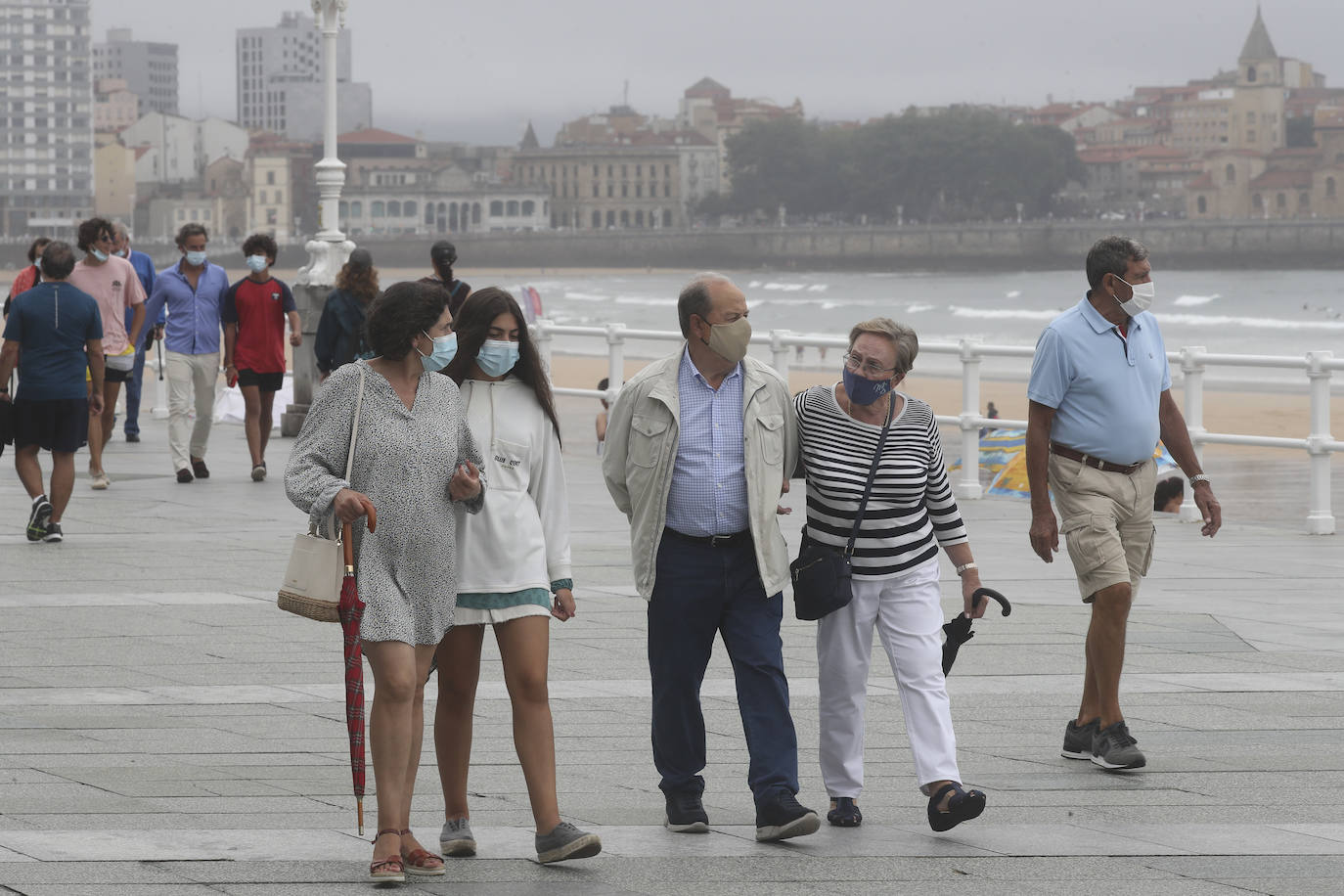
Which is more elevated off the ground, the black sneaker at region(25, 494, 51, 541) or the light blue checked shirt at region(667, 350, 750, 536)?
the light blue checked shirt at region(667, 350, 750, 536)

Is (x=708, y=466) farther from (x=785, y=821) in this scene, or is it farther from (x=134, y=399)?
(x=134, y=399)

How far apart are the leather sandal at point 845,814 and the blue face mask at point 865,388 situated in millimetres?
991

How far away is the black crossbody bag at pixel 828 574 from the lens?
486 centimetres

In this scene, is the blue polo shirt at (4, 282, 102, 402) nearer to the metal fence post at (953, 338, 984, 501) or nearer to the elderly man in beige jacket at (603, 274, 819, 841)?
the metal fence post at (953, 338, 984, 501)

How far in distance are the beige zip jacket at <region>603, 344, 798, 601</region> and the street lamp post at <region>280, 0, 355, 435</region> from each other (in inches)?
404

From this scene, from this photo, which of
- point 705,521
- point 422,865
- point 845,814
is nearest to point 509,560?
point 705,521

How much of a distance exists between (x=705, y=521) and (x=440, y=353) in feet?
2.72

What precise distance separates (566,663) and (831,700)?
2106 millimetres

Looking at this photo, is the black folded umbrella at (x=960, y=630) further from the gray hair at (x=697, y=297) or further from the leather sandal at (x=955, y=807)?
the gray hair at (x=697, y=297)

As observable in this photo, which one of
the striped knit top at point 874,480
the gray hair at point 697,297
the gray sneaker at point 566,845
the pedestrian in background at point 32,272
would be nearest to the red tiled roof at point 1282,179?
the pedestrian in background at point 32,272

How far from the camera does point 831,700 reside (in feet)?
16.3

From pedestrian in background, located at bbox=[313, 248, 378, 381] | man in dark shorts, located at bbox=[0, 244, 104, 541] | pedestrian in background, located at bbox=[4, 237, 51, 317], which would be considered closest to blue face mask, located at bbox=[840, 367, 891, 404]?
man in dark shorts, located at bbox=[0, 244, 104, 541]

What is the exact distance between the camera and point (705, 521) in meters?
4.84

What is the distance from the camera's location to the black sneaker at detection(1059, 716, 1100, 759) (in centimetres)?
551
